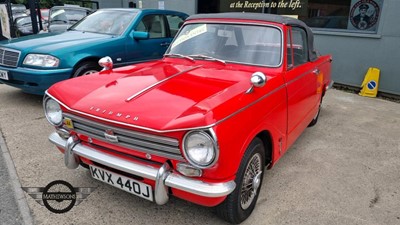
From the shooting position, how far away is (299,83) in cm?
343

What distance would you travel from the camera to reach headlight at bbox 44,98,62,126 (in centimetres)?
277

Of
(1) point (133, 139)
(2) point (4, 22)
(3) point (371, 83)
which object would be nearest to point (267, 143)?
(1) point (133, 139)

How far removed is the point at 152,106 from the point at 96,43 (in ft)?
11.7

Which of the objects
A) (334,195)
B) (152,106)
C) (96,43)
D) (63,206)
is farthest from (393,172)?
(96,43)

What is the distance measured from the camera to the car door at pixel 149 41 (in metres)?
5.95

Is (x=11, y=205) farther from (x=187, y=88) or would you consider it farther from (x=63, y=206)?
(x=187, y=88)

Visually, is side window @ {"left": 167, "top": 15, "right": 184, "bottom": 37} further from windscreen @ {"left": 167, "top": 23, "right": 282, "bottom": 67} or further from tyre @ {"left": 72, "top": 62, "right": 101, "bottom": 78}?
windscreen @ {"left": 167, "top": 23, "right": 282, "bottom": 67}

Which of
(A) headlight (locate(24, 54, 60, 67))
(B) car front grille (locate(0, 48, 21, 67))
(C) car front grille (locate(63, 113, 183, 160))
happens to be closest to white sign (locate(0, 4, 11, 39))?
(B) car front grille (locate(0, 48, 21, 67))

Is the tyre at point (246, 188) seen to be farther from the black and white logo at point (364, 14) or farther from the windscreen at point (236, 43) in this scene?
the black and white logo at point (364, 14)

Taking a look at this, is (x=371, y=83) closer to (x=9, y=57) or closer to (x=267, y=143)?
(x=267, y=143)

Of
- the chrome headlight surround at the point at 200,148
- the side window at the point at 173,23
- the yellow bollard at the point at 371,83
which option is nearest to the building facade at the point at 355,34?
the yellow bollard at the point at 371,83

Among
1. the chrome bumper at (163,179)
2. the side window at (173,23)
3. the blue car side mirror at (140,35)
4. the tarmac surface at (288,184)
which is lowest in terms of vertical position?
the tarmac surface at (288,184)

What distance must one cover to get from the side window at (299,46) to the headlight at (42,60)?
3.53 meters

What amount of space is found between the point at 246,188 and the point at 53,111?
181cm
